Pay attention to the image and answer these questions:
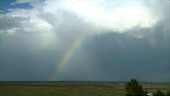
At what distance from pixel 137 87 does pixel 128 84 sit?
2678mm

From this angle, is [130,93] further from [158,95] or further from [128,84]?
[158,95]

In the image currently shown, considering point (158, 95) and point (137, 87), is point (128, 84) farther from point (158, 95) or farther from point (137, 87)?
point (158, 95)

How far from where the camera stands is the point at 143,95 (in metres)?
65.6

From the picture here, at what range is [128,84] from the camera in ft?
225

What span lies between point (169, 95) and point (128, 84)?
1501 centimetres

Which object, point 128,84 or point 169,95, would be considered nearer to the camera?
point 169,95

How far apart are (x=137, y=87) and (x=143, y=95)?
2773 millimetres

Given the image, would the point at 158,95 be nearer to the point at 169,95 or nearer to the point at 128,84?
the point at 169,95

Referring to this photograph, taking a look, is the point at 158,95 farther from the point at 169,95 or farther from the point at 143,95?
the point at 143,95

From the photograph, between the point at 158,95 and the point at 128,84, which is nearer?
the point at 158,95

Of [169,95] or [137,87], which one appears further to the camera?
[137,87]

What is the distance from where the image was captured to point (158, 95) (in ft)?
189

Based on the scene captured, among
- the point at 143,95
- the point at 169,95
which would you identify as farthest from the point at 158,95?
the point at 143,95

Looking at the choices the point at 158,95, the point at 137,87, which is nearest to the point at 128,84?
the point at 137,87
